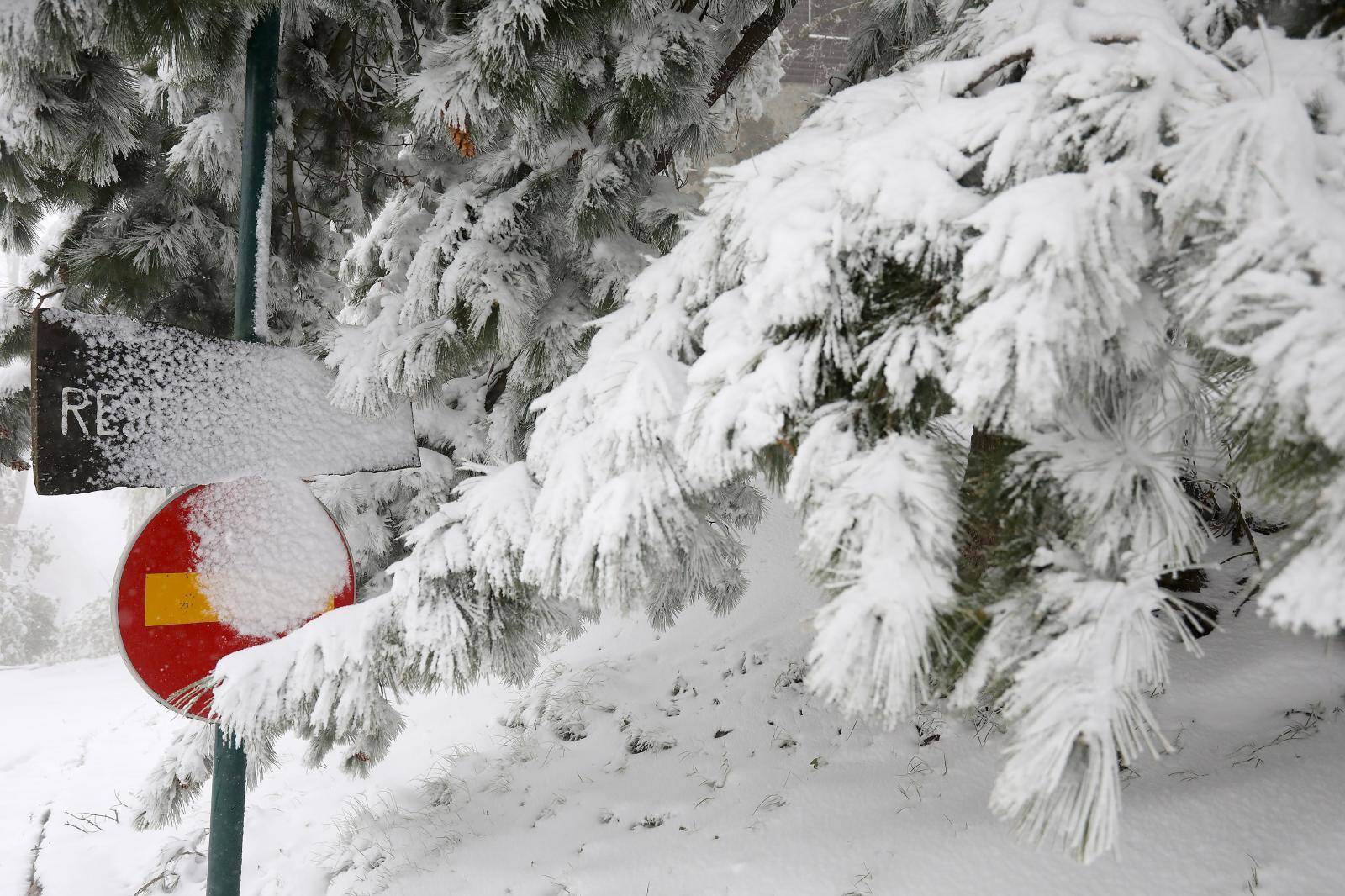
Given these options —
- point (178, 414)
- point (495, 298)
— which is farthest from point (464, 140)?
point (178, 414)

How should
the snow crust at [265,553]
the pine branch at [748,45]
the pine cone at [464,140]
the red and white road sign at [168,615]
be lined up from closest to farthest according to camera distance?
1. the red and white road sign at [168,615]
2. the snow crust at [265,553]
3. the pine cone at [464,140]
4. the pine branch at [748,45]

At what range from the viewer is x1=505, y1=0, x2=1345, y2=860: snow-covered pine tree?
2.24 ft

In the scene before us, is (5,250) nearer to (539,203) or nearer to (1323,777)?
(539,203)

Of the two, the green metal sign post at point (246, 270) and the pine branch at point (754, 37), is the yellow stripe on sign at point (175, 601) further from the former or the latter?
the pine branch at point (754, 37)

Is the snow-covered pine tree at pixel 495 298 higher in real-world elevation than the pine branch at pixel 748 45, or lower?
lower

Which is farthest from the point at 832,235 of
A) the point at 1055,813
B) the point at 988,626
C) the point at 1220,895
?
the point at 1220,895

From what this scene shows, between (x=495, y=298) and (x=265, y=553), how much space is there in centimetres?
92

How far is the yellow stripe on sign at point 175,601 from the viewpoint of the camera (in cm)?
173

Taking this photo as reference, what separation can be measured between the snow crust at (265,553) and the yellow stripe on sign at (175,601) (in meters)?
0.02

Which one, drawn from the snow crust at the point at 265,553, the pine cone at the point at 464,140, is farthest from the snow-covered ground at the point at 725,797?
the pine cone at the point at 464,140

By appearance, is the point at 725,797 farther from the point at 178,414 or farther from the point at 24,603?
the point at 24,603

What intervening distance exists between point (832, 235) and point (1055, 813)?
72 centimetres

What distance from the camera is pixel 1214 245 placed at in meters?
0.72

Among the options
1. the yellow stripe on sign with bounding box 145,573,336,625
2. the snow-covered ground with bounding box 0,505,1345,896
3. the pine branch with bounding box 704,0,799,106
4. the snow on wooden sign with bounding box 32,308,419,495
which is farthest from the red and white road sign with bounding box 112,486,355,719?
the pine branch with bounding box 704,0,799,106
